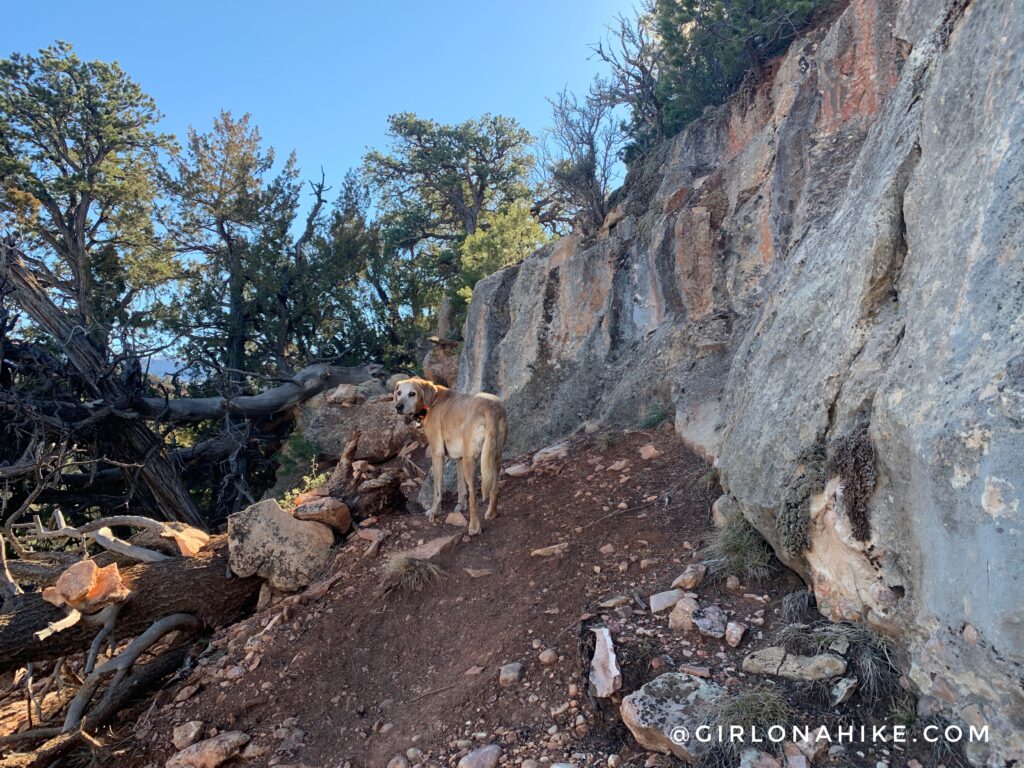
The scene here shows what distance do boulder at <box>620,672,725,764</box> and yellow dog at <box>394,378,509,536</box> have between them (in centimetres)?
330

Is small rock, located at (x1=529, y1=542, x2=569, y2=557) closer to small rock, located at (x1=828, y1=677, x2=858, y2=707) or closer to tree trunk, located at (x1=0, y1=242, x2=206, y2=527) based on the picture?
small rock, located at (x1=828, y1=677, x2=858, y2=707)

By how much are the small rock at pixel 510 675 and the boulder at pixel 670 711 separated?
0.90 metres

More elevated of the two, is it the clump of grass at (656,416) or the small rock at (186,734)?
the clump of grass at (656,416)

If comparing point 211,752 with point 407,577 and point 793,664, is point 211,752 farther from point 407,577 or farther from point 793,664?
point 793,664

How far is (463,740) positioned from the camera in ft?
12.6

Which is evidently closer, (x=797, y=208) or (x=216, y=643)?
(x=216, y=643)

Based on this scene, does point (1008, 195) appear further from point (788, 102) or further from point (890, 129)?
point (788, 102)

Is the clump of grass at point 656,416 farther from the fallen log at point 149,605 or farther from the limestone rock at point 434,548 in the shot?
the fallen log at point 149,605

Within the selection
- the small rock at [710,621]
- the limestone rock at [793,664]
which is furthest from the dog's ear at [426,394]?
the limestone rock at [793,664]

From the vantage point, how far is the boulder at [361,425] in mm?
11672

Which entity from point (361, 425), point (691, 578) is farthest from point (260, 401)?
point (691, 578)

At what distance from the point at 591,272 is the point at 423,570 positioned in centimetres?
621

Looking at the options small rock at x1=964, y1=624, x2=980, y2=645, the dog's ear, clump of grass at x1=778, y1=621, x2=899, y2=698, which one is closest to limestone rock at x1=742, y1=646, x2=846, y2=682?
clump of grass at x1=778, y1=621, x2=899, y2=698

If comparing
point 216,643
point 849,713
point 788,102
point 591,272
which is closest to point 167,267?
point 591,272
